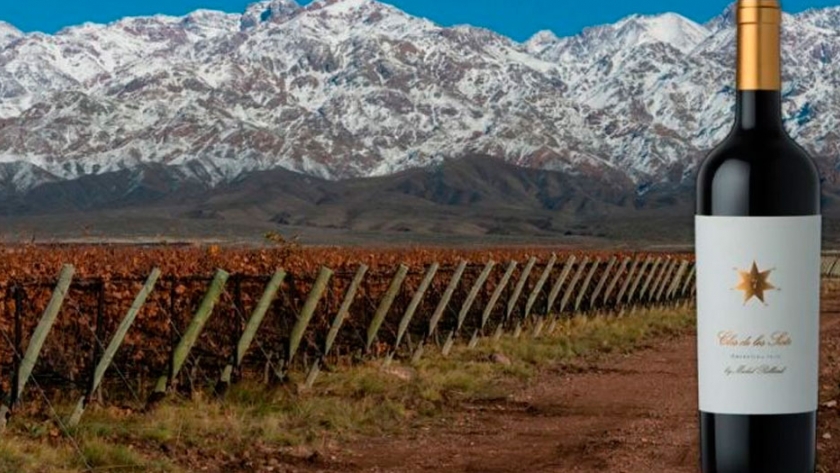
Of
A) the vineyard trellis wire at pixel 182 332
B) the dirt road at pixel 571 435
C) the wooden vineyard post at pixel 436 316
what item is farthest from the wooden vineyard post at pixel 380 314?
the dirt road at pixel 571 435

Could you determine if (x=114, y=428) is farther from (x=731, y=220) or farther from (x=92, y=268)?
(x=731, y=220)

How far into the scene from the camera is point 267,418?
1340 centimetres

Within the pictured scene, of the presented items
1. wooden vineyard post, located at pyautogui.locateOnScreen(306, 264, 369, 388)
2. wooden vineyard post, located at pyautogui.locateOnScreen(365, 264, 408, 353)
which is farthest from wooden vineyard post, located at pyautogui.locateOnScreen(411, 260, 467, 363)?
wooden vineyard post, located at pyautogui.locateOnScreen(306, 264, 369, 388)

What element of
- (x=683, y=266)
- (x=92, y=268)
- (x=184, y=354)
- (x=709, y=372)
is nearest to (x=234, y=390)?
(x=184, y=354)

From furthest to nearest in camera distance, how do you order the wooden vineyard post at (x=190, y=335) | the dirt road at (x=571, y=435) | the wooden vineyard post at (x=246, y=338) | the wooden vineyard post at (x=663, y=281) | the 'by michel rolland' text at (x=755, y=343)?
the wooden vineyard post at (x=663, y=281) → the wooden vineyard post at (x=246, y=338) → the wooden vineyard post at (x=190, y=335) → the dirt road at (x=571, y=435) → the 'by michel rolland' text at (x=755, y=343)

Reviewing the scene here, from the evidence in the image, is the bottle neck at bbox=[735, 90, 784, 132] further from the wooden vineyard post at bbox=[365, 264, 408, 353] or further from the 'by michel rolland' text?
the wooden vineyard post at bbox=[365, 264, 408, 353]

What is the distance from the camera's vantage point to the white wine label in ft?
11.9

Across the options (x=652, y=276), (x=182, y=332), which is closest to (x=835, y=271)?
(x=652, y=276)

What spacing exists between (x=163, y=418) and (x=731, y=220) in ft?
32.9

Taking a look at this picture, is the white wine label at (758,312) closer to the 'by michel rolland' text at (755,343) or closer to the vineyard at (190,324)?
the 'by michel rolland' text at (755,343)

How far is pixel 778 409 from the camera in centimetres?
384

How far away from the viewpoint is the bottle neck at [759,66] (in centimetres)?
359

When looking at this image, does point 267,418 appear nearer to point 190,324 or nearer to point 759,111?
point 190,324

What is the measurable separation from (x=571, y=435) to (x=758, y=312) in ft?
32.4
